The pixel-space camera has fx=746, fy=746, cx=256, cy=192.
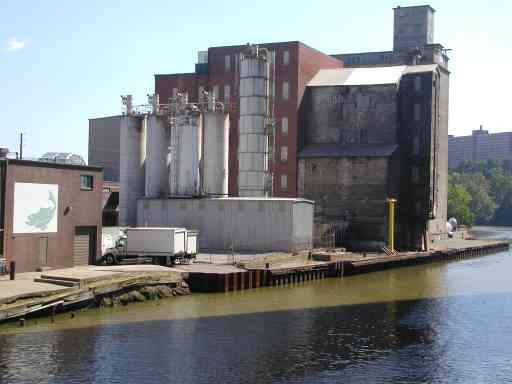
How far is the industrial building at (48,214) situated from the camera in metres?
41.4

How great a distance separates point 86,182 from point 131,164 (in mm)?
26536

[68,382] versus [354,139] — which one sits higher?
[354,139]

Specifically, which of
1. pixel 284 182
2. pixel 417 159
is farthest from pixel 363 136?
pixel 284 182

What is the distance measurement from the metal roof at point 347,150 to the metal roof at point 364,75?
7377mm

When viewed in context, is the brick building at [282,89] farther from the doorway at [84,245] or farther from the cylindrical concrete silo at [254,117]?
the doorway at [84,245]

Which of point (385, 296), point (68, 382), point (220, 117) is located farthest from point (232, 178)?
point (68, 382)

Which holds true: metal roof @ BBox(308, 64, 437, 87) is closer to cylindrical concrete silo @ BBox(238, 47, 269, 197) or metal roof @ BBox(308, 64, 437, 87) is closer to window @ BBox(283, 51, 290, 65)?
window @ BBox(283, 51, 290, 65)

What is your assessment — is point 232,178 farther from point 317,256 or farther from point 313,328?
point 313,328

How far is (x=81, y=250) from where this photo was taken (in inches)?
1875

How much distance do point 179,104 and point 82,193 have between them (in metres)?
26.1

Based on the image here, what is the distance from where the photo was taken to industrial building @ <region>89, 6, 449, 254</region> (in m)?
75.1

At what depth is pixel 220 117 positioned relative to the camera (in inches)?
Result: 2817

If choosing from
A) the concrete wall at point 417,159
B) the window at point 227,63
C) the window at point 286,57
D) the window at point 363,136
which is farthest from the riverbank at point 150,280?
the window at point 227,63

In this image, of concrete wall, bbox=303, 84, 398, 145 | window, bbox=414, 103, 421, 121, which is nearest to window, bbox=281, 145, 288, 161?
concrete wall, bbox=303, 84, 398, 145
